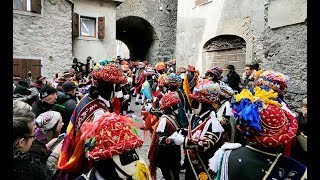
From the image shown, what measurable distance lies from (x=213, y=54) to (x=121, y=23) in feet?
28.8

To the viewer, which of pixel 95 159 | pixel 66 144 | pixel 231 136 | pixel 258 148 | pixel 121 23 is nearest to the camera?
pixel 95 159

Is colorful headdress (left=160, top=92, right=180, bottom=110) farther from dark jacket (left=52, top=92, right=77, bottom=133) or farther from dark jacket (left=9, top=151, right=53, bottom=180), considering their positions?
dark jacket (left=9, top=151, right=53, bottom=180)

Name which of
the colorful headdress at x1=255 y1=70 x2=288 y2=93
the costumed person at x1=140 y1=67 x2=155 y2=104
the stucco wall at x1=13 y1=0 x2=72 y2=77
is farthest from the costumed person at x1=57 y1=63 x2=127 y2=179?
the stucco wall at x1=13 y1=0 x2=72 y2=77

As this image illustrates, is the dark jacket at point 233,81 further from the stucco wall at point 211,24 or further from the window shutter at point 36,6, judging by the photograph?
the window shutter at point 36,6

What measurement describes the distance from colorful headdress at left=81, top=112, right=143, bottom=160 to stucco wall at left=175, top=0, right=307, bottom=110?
695 centimetres

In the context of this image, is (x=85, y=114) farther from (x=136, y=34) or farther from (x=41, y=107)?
(x=136, y=34)

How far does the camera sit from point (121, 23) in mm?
21344

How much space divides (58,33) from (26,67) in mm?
2211

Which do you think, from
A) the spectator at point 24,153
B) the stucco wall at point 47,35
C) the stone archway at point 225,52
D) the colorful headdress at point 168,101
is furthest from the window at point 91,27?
the spectator at point 24,153

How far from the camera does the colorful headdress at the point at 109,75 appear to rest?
3.72 m

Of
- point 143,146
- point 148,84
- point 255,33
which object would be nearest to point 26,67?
point 148,84

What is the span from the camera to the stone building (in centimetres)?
1373
